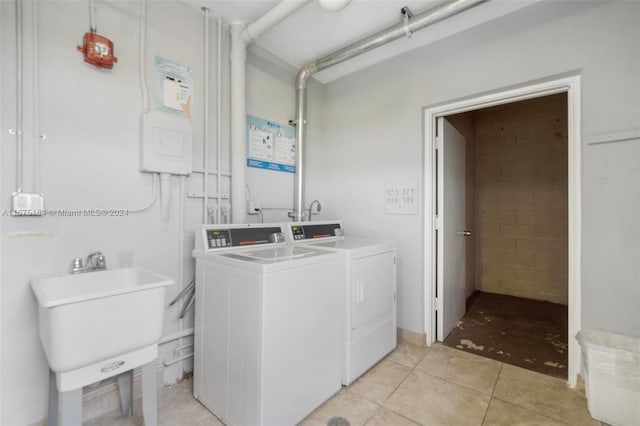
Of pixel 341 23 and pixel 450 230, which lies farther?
pixel 450 230

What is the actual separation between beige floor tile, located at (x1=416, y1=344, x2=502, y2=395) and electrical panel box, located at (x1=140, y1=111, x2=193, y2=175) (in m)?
2.24

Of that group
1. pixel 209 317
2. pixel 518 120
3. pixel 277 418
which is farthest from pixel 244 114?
pixel 518 120

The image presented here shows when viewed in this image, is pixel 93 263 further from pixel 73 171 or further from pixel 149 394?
pixel 149 394

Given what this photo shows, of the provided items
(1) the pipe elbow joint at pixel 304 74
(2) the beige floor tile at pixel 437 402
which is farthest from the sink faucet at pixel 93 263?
(1) the pipe elbow joint at pixel 304 74

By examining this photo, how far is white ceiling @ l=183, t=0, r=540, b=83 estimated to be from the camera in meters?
1.95

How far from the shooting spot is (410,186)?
2.48 metres

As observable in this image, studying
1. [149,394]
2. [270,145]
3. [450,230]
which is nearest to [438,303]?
[450,230]

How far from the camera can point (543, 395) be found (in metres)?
1.75

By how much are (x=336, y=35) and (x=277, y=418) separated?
267 centimetres

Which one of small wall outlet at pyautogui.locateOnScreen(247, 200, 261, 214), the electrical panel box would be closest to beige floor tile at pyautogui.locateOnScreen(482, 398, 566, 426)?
small wall outlet at pyautogui.locateOnScreen(247, 200, 261, 214)

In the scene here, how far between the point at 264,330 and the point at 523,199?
3.95 meters

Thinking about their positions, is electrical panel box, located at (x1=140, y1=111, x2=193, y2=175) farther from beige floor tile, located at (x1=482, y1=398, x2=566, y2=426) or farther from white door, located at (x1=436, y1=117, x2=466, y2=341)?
beige floor tile, located at (x1=482, y1=398, x2=566, y2=426)

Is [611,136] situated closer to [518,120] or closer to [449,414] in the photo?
[449,414]

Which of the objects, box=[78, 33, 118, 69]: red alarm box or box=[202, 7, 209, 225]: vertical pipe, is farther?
box=[202, 7, 209, 225]: vertical pipe
